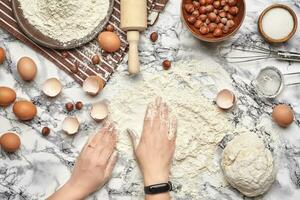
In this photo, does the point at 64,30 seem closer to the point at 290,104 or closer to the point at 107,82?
the point at 107,82

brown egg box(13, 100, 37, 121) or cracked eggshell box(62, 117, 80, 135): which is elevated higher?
brown egg box(13, 100, 37, 121)

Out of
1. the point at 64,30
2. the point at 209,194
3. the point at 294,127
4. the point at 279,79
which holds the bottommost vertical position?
the point at 209,194

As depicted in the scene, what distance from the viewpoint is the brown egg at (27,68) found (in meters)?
1.28

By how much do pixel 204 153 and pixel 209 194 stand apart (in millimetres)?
105

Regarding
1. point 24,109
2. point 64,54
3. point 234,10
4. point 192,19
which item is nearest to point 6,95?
point 24,109

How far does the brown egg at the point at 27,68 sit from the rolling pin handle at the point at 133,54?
234 mm

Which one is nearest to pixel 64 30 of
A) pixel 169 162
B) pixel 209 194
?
pixel 169 162

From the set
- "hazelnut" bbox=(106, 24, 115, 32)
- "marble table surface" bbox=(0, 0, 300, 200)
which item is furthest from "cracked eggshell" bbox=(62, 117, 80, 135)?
"hazelnut" bbox=(106, 24, 115, 32)

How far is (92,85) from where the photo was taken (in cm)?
131

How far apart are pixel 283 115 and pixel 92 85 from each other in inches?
18.6

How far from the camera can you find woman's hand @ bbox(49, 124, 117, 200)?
130 cm

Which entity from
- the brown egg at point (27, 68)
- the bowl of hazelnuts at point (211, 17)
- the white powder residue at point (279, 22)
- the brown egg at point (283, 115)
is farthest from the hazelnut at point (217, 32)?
the brown egg at point (27, 68)

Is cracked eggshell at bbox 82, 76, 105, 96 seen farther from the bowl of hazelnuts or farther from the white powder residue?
the white powder residue

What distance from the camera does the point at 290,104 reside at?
135 centimetres
